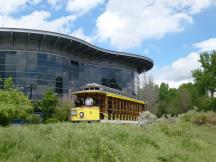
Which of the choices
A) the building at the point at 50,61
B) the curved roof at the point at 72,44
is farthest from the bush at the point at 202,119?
the curved roof at the point at 72,44

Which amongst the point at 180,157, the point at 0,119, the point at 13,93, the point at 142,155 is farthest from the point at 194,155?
the point at 13,93

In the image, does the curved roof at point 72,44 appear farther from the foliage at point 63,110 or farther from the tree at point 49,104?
the foliage at point 63,110

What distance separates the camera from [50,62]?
52.4 m

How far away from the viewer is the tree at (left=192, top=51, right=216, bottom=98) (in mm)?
49125

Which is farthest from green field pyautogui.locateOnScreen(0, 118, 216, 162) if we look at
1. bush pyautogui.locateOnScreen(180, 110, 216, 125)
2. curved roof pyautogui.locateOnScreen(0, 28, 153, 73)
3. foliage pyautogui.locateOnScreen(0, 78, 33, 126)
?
curved roof pyautogui.locateOnScreen(0, 28, 153, 73)

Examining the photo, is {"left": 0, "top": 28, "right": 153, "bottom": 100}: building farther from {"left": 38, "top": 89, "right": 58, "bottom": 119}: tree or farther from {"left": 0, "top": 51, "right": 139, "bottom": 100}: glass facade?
{"left": 38, "top": 89, "right": 58, "bottom": 119}: tree

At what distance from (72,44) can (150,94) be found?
2325 cm

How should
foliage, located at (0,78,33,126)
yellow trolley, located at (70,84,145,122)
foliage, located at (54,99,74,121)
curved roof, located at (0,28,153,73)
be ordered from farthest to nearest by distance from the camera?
1. curved roof, located at (0,28,153,73)
2. foliage, located at (54,99,74,121)
3. foliage, located at (0,78,33,126)
4. yellow trolley, located at (70,84,145,122)

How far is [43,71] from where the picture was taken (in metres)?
51.3

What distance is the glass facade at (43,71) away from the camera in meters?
50.2

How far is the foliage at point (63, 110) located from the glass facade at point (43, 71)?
20.2ft

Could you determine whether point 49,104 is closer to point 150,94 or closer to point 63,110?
point 63,110

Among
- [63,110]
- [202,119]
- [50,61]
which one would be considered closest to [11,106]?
[202,119]

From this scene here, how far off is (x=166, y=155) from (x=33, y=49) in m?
42.1
